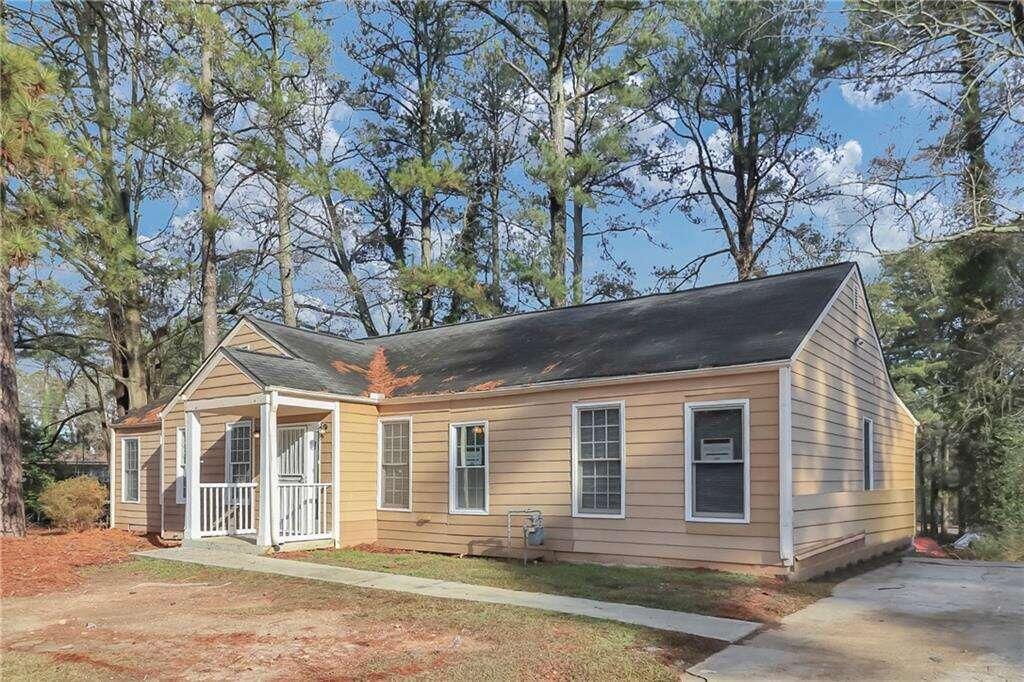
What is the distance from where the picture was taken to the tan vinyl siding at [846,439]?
1088 centimetres

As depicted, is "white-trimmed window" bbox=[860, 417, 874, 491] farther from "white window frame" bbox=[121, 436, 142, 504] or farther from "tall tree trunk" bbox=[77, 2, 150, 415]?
"tall tree trunk" bbox=[77, 2, 150, 415]

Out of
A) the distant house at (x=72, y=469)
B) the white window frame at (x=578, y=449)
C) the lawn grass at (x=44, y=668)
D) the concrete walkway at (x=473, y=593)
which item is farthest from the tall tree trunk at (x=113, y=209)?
the lawn grass at (x=44, y=668)

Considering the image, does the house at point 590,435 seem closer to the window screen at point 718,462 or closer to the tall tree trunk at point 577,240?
the window screen at point 718,462

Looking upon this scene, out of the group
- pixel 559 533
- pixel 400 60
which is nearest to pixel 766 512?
pixel 559 533

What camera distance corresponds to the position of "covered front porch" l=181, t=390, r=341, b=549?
1310 centimetres

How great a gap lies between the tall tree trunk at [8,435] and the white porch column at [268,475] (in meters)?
5.63

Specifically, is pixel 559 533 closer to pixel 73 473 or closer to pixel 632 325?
pixel 632 325

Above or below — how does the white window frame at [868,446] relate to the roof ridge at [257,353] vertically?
below

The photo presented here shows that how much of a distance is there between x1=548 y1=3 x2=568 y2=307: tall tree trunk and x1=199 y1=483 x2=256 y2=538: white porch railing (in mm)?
11553

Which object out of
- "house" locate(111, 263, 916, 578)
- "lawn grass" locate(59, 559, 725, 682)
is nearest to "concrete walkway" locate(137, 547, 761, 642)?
"lawn grass" locate(59, 559, 725, 682)

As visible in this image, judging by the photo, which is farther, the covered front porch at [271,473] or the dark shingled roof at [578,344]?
the covered front porch at [271,473]

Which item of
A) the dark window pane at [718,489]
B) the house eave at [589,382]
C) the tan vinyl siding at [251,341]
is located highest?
the tan vinyl siding at [251,341]

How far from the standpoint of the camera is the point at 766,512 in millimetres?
10383

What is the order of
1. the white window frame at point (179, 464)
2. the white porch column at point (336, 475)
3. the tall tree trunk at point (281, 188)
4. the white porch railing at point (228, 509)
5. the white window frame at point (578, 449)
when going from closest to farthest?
1. the white window frame at point (578, 449)
2. the white porch column at point (336, 475)
3. the white porch railing at point (228, 509)
4. the white window frame at point (179, 464)
5. the tall tree trunk at point (281, 188)
